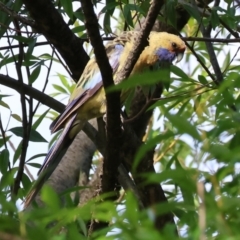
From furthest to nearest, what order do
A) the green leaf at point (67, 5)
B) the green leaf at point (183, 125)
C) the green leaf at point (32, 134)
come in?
the green leaf at point (32, 134), the green leaf at point (67, 5), the green leaf at point (183, 125)

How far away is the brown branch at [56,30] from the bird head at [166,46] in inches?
23.3

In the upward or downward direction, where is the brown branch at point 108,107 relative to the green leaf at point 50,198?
upward

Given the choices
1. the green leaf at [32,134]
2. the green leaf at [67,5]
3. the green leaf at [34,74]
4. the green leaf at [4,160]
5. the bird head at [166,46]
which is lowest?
the green leaf at [4,160]

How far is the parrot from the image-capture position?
3271 millimetres

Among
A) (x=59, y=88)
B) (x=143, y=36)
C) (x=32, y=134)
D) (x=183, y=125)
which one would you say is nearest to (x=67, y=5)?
(x=143, y=36)

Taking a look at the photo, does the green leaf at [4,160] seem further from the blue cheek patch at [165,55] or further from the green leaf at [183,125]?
the green leaf at [183,125]

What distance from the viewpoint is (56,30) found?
257cm

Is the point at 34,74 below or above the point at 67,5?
below

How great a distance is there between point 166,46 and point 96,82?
43 cm

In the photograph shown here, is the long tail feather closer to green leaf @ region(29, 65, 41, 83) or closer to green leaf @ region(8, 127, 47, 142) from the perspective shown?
green leaf @ region(8, 127, 47, 142)

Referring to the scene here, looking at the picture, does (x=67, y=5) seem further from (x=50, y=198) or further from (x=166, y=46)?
(x=50, y=198)

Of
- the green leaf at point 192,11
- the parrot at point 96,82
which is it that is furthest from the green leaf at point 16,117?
the green leaf at point 192,11

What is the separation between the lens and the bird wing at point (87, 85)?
3.26 m

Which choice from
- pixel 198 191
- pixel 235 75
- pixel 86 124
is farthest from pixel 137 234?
pixel 86 124
